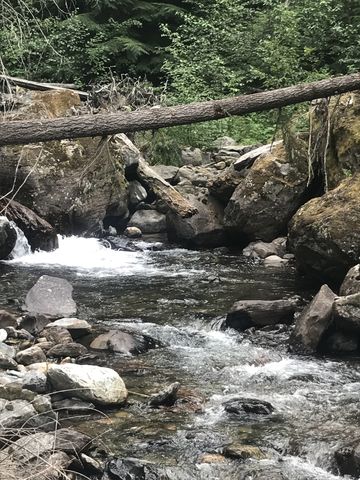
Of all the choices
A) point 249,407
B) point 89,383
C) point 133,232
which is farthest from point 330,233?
point 133,232

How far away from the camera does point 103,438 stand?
6.28 meters

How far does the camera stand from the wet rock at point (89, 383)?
689 cm

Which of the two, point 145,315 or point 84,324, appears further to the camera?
point 145,315

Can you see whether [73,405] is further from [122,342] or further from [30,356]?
[122,342]

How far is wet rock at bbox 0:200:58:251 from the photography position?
14805 mm

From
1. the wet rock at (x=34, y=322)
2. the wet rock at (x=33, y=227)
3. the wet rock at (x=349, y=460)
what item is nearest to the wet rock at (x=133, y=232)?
the wet rock at (x=33, y=227)

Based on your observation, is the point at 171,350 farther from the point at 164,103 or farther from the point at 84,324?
the point at 164,103

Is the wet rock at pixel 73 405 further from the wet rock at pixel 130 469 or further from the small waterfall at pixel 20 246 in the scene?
the small waterfall at pixel 20 246

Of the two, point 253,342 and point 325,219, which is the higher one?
point 325,219

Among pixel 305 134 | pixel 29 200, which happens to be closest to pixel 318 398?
pixel 305 134

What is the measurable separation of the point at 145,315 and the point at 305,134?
519cm

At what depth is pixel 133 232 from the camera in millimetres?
17406

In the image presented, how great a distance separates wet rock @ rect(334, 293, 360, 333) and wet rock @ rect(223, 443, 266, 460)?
9.81ft

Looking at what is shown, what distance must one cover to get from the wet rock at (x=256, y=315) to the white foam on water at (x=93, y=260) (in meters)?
3.60
